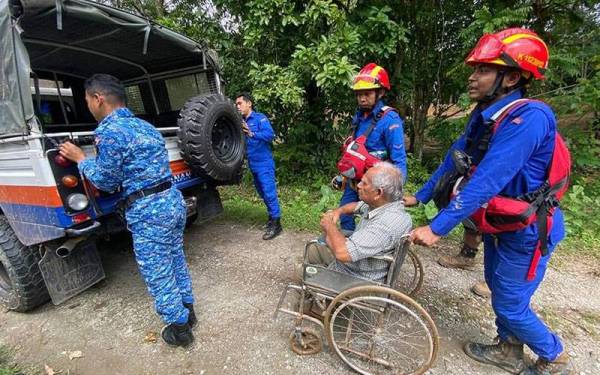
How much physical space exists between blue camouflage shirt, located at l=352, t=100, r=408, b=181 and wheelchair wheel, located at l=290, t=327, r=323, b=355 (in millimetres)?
1433

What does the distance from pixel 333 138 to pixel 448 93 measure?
8.37 feet

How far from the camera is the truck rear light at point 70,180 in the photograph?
7.23ft

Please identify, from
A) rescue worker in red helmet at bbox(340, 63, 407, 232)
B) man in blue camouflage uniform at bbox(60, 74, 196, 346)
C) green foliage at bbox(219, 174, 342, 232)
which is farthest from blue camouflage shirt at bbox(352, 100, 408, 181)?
green foliage at bbox(219, 174, 342, 232)

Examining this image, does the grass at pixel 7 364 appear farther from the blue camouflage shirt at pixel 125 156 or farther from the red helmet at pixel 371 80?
the red helmet at pixel 371 80

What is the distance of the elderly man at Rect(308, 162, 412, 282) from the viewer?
6.23 feet

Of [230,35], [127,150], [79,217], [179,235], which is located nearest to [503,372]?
Result: [179,235]

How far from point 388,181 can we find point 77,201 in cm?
Result: 213

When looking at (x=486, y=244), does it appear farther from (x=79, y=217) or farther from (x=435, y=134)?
(x=435, y=134)

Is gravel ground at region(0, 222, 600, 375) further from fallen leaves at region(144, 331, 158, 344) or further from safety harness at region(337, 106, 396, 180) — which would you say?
safety harness at region(337, 106, 396, 180)

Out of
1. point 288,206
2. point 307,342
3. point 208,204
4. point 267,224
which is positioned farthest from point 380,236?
point 288,206

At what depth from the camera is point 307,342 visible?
7.44 ft

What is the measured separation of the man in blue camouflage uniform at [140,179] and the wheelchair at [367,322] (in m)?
0.82

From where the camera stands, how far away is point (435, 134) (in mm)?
6992

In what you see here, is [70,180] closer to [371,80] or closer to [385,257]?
[385,257]
